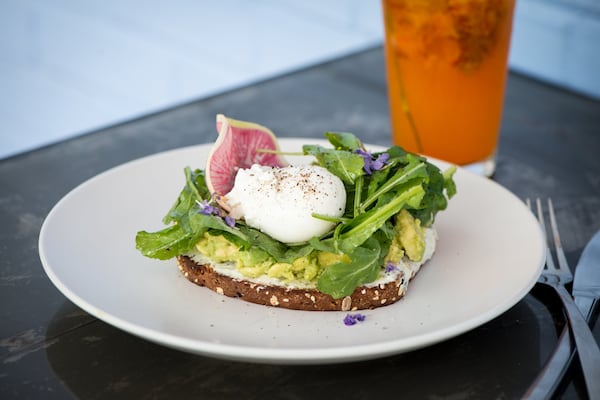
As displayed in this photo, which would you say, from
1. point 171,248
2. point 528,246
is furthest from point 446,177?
point 171,248

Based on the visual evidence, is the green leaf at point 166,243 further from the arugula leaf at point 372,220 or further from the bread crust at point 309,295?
the arugula leaf at point 372,220

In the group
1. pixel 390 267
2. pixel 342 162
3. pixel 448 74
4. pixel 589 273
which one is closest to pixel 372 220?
pixel 390 267

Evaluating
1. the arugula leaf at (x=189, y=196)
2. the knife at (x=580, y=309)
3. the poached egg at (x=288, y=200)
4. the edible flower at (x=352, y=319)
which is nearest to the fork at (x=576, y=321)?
the knife at (x=580, y=309)

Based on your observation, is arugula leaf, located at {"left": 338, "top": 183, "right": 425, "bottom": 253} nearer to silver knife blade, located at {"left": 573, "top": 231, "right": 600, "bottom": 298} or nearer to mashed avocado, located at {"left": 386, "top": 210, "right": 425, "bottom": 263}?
mashed avocado, located at {"left": 386, "top": 210, "right": 425, "bottom": 263}

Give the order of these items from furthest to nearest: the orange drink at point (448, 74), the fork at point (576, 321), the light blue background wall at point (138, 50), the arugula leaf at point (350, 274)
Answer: the light blue background wall at point (138, 50), the orange drink at point (448, 74), the arugula leaf at point (350, 274), the fork at point (576, 321)

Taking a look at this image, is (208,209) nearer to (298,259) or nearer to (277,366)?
(298,259)

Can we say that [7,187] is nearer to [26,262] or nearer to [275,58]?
[26,262]
